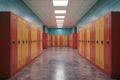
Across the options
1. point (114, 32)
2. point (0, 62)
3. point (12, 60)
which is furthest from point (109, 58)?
point (0, 62)

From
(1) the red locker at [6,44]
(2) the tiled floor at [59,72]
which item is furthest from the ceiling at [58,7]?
(1) the red locker at [6,44]

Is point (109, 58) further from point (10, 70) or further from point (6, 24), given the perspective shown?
point (6, 24)

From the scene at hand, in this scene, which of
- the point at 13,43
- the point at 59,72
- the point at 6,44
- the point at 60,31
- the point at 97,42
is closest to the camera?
the point at 6,44

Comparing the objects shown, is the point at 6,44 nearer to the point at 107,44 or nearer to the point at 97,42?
the point at 107,44

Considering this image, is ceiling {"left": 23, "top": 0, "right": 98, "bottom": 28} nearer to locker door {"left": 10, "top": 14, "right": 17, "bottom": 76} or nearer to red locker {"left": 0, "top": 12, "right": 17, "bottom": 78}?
locker door {"left": 10, "top": 14, "right": 17, "bottom": 76}

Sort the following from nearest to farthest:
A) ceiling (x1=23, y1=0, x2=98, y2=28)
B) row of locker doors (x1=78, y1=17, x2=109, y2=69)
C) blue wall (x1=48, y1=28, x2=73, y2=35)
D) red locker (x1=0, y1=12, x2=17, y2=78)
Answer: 1. red locker (x1=0, y1=12, x2=17, y2=78)
2. row of locker doors (x1=78, y1=17, x2=109, y2=69)
3. ceiling (x1=23, y1=0, x2=98, y2=28)
4. blue wall (x1=48, y1=28, x2=73, y2=35)

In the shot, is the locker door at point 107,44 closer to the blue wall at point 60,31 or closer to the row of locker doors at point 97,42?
the row of locker doors at point 97,42

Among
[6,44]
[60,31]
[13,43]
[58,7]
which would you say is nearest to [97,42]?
[13,43]

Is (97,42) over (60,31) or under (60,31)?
under

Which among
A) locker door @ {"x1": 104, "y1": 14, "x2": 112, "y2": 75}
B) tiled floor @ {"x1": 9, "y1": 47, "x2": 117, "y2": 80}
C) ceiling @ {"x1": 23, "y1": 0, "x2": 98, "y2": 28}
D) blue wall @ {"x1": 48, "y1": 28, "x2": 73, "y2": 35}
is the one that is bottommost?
tiled floor @ {"x1": 9, "y1": 47, "x2": 117, "y2": 80}

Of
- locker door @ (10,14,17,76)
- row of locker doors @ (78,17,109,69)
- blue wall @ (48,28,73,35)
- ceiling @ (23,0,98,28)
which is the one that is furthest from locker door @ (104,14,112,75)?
blue wall @ (48,28,73,35)

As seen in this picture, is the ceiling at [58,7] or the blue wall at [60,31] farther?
the blue wall at [60,31]

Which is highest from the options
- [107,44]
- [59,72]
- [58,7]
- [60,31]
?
[58,7]

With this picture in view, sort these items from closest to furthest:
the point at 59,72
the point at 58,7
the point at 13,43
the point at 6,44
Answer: the point at 6,44 → the point at 13,43 → the point at 59,72 → the point at 58,7
